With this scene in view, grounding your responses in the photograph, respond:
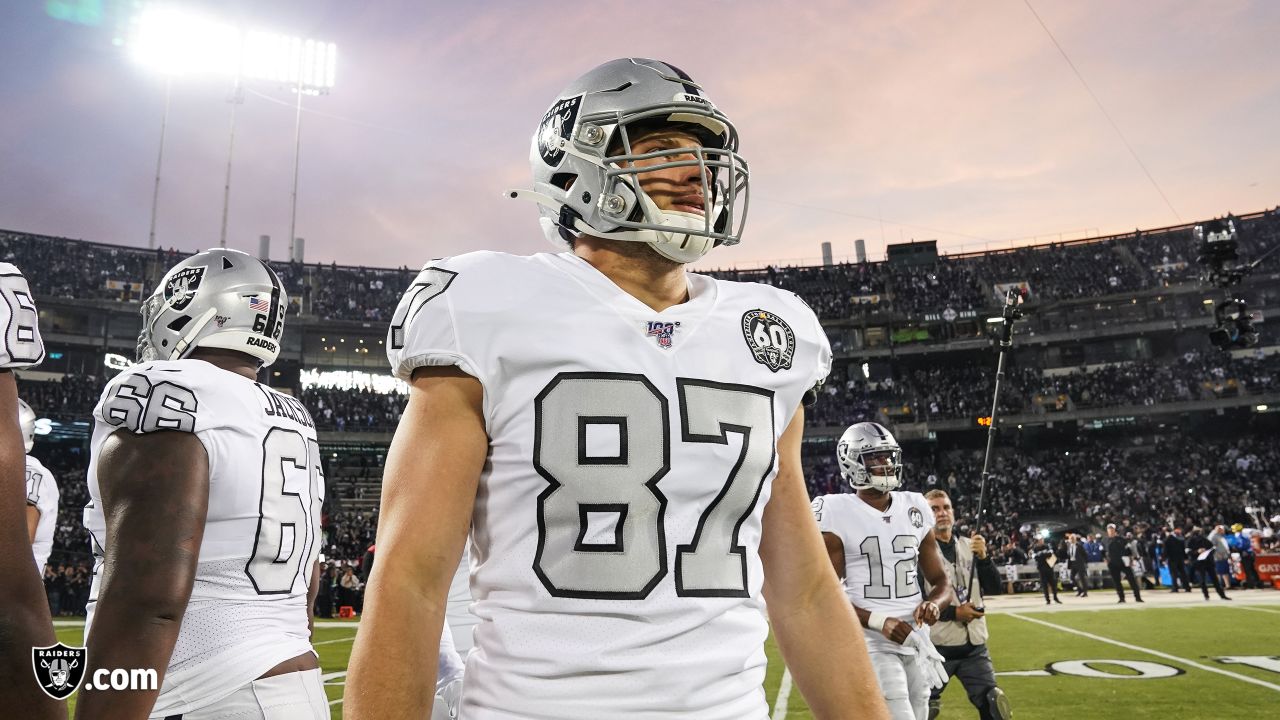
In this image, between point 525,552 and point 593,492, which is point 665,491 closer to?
point 593,492

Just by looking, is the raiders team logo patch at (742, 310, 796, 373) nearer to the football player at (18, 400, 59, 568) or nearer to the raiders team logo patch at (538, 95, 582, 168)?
the raiders team logo patch at (538, 95, 582, 168)

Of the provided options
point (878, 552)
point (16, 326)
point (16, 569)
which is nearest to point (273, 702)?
point (16, 569)

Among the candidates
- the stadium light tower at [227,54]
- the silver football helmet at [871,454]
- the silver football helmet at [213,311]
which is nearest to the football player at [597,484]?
the silver football helmet at [213,311]

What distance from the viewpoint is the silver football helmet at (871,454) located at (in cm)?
657

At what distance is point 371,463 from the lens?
3697 centimetres

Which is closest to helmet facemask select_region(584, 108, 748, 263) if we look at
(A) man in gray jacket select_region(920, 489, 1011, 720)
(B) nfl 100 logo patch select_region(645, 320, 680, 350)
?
(B) nfl 100 logo patch select_region(645, 320, 680, 350)

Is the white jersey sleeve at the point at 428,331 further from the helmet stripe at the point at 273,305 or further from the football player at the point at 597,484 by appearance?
the helmet stripe at the point at 273,305

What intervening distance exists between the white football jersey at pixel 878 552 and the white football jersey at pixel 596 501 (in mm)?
4823

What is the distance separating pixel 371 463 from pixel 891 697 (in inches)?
1357

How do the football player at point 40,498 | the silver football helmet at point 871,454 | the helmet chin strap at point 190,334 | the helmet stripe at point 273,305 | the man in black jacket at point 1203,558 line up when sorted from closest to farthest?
the helmet chin strap at point 190,334 < the helmet stripe at point 273,305 < the football player at point 40,498 < the silver football helmet at point 871,454 < the man in black jacket at point 1203,558

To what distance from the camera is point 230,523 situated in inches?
94.2

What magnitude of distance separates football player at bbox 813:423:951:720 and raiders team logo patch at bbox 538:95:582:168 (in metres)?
4.65

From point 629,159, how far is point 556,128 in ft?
1.01

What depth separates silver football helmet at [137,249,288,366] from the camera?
115 inches
